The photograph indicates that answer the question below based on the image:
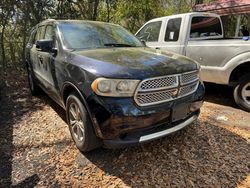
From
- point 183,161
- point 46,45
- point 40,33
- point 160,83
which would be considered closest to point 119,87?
point 160,83

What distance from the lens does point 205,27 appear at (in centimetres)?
602

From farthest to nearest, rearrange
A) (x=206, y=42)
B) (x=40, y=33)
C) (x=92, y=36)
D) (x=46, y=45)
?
(x=40, y=33), (x=206, y=42), (x=92, y=36), (x=46, y=45)

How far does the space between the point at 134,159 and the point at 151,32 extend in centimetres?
413

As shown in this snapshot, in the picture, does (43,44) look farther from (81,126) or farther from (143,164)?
(143,164)

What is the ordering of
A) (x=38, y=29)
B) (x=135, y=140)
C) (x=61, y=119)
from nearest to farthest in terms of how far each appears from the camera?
(x=135, y=140) < (x=61, y=119) < (x=38, y=29)

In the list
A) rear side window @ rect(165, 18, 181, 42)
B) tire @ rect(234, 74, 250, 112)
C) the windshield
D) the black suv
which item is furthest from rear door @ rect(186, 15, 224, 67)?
the black suv

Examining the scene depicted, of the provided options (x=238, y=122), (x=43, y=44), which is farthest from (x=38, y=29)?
(x=238, y=122)

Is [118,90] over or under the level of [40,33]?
under

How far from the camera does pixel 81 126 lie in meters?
3.31

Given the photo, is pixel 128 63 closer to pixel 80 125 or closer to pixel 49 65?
pixel 80 125

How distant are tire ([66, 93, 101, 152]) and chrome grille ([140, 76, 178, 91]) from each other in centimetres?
78

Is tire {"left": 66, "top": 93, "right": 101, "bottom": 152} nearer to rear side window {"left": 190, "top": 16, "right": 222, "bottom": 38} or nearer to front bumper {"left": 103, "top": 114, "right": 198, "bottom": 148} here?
front bumper {"left": 103, "top": 114, "right": 198, "bottom": 148}

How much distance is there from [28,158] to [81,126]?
0.92 metres

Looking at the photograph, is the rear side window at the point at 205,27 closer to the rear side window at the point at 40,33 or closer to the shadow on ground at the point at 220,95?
the shadow on ground at the point at 220,95
